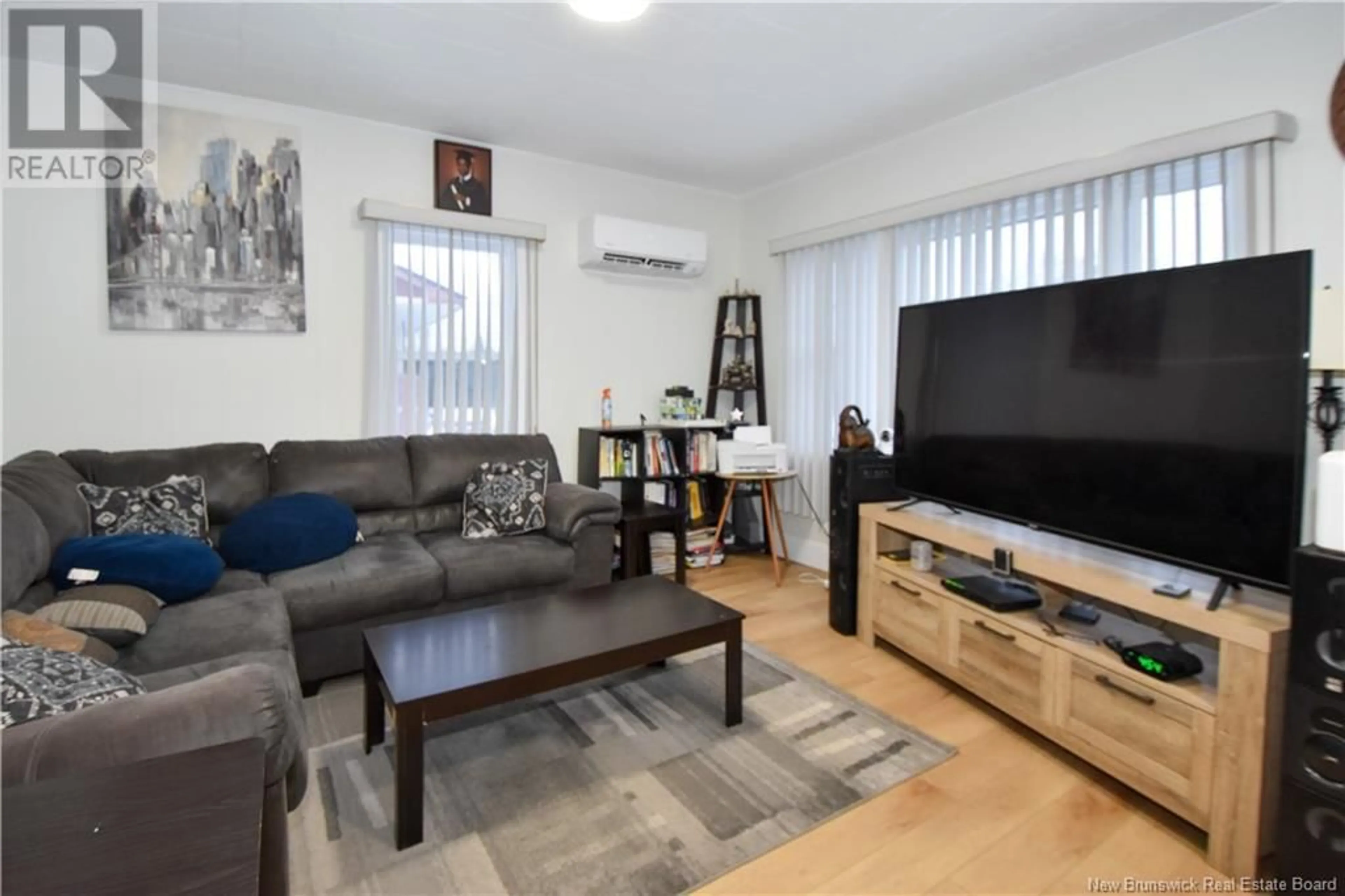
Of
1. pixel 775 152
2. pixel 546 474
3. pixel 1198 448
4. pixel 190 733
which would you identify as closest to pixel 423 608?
pixel 546 474

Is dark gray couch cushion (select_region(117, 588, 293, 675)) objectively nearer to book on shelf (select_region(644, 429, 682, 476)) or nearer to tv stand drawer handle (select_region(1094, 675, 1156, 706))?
book on shelf (select_region(644, 429, 682, 476))

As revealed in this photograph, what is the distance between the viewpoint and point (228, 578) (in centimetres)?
245

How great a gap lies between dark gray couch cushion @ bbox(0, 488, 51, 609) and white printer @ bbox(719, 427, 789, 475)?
302 cm

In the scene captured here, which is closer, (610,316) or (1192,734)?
(1192,734)

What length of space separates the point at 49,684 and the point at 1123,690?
8.29ft

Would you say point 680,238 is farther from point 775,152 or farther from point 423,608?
point 423,608

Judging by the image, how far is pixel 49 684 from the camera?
1150 mm

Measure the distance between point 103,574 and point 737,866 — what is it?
210cm

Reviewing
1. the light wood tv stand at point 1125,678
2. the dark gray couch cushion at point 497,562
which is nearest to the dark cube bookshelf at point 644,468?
the dark gray couch cushion at point 497,562

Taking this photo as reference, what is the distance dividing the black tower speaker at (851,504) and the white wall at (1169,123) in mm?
655

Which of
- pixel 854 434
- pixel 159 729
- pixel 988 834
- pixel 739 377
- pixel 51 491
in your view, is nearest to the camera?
pixel 159 729

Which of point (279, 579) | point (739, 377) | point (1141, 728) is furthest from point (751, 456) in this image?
point (279, 579)

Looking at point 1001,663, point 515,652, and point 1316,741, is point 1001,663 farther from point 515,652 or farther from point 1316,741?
point 515,652

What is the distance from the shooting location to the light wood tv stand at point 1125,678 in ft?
5.19
